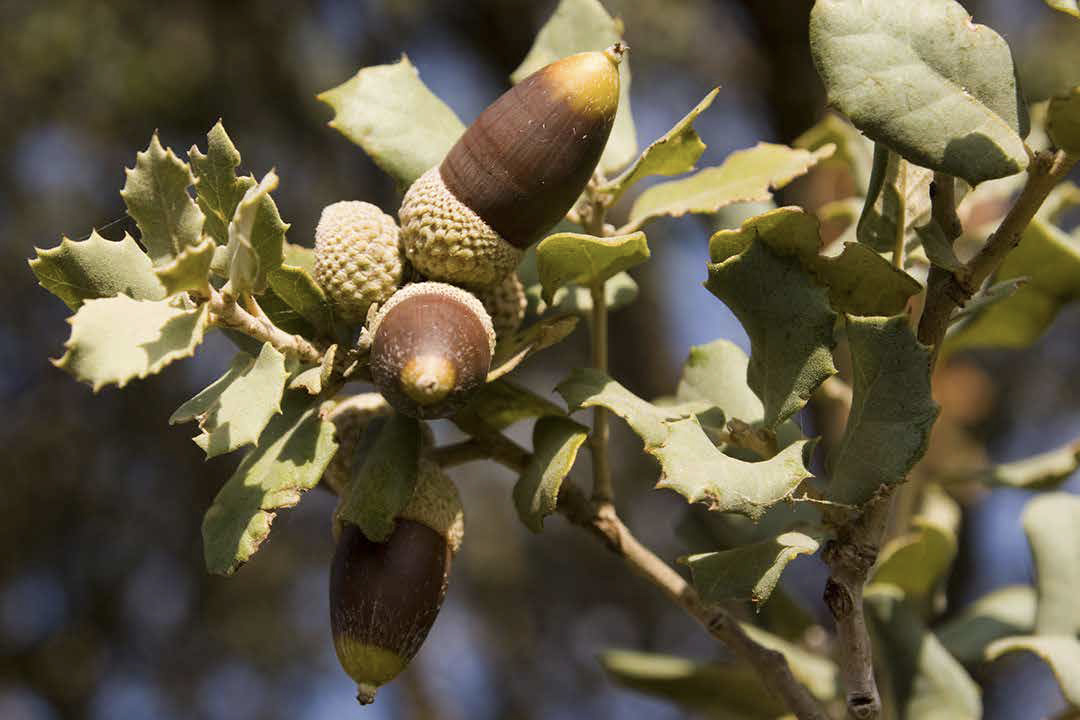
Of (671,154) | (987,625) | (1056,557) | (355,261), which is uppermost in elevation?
(671,154)

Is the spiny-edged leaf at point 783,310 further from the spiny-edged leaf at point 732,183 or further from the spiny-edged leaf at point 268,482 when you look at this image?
the spiny-edged leaf at point 268,482

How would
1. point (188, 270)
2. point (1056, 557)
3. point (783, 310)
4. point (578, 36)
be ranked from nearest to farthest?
1. point (188, 270)
2. point (783, 310)
3. point (578, 36)
4. point (1056, 557)

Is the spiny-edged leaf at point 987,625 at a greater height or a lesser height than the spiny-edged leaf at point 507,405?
lesser

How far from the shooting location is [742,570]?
78 centimetres

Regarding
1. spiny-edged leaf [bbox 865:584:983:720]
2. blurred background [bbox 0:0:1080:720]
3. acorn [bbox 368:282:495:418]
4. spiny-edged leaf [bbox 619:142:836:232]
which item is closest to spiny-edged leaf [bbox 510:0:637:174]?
spiny-edged leaf [bbox 619:142:836:232]

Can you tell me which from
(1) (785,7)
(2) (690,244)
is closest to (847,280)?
(1) (785,7)

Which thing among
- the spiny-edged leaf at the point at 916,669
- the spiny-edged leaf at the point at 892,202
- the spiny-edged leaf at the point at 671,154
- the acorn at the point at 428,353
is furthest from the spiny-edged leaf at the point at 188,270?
the spiny-edged leaf at the point at 916,669

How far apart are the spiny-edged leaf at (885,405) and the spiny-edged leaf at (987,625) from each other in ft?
1.83

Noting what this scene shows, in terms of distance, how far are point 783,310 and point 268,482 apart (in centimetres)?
38

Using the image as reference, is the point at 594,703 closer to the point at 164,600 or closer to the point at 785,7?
the point at 164,600

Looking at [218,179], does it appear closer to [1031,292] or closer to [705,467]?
[705,467]

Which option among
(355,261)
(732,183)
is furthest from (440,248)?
(732,183)

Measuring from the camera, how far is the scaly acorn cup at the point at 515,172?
818 mm

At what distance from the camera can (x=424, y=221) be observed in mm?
839
